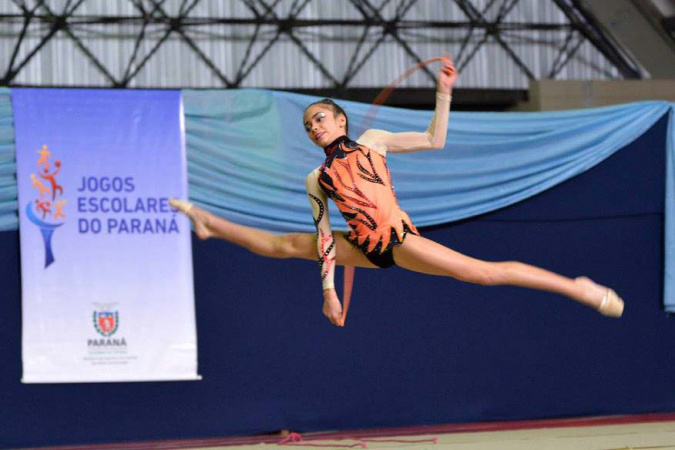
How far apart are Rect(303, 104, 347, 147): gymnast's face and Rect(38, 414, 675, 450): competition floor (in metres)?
2.34

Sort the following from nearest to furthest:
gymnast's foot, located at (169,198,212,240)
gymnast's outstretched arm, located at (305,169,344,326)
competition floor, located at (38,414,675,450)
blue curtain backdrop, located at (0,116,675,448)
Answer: gymnast's outstretched arm, located at (305,169,344,326), gymnast's foot, located at (169,198,212,240), competition floor, located at (38,414,675,450), blue curtain backdrop, located at (0,116,675,448)

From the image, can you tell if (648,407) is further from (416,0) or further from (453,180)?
(416,0)

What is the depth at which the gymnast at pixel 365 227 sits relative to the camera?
170 inches

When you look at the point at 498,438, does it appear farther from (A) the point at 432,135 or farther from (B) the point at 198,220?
(B) the point at 198,220

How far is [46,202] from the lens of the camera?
6340mm

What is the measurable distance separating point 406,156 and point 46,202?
2413 millimetres

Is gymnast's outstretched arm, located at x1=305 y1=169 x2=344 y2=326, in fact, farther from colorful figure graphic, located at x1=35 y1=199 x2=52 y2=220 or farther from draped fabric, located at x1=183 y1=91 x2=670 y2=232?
colorful figure graphic, located at x1=35 y1=199 x2=52 y2=220

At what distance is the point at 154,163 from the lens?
651cm

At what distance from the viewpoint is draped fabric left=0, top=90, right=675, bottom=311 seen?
659cm

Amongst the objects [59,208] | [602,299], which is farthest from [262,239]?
[59,208]

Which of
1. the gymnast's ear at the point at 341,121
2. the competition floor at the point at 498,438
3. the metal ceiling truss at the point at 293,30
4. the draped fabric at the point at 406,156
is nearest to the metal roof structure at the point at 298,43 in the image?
the metal ceiling truss at the point at 293,30

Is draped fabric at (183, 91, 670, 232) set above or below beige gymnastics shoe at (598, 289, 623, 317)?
above

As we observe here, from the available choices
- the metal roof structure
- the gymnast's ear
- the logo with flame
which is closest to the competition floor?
the logo with flame

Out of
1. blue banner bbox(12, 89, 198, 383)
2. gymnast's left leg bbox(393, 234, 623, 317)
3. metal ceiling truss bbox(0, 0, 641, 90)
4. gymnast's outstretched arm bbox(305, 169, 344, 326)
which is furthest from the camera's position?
metal ceiling truss bbox(0, 0, 641, 90)
